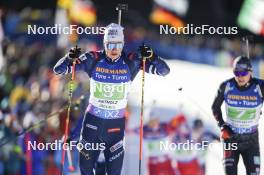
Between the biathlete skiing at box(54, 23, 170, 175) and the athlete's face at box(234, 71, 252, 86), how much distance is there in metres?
0.77

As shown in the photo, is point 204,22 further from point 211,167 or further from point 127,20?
point 211,167

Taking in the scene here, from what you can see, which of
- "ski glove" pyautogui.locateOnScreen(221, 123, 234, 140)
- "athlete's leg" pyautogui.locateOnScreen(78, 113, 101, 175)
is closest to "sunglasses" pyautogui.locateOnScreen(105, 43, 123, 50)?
"athlete's leg" pyautogui.locateOnScreen(78, 113, 101, 175)

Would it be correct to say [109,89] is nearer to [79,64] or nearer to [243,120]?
[79,64]

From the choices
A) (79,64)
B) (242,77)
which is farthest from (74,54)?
(242,77)

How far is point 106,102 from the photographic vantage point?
7215 millimetres

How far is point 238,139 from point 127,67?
4.39ft

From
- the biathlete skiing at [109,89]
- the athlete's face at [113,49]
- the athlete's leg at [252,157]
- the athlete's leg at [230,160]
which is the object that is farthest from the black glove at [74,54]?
the athlete's leg at [252,157]

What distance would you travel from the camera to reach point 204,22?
13.1 meters

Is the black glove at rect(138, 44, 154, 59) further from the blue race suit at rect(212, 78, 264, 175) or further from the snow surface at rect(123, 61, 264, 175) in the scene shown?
the snow surface at rect(123, 61, 264, 175)

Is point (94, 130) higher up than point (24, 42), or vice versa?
point (24, 42)

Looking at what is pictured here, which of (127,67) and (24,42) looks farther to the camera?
(24,42)

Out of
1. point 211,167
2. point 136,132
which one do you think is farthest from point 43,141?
point 211,167

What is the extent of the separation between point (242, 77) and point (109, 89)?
53.1 inches

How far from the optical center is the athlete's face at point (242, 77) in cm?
758
